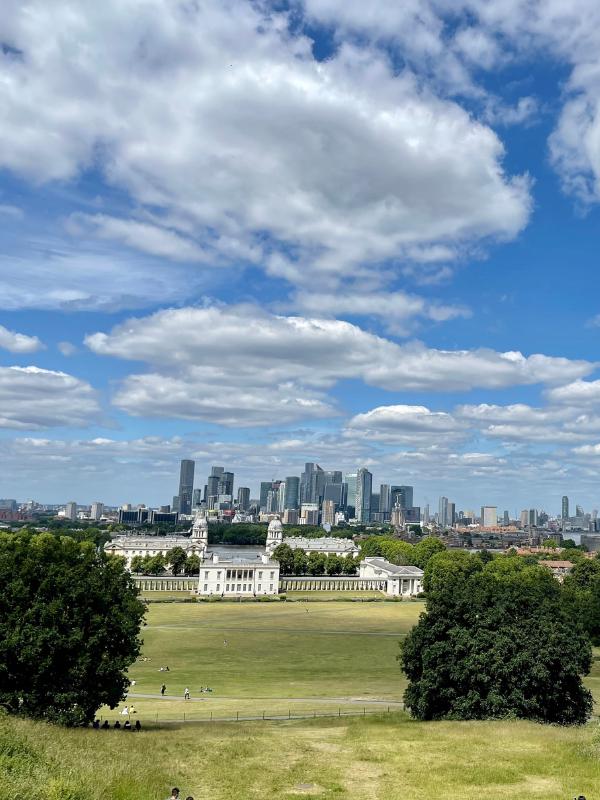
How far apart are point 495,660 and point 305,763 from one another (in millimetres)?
17416

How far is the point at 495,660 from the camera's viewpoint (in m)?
41.4

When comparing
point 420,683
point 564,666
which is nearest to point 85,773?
point 420,683

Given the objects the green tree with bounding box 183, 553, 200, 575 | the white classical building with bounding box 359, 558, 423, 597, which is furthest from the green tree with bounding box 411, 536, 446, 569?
the green tree with bounding box 183, 553, 200, 575

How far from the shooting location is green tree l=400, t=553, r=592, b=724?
41281 mm

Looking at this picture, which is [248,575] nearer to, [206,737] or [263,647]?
[263,647]

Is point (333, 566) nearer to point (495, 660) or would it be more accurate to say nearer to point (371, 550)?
point (371, 550)

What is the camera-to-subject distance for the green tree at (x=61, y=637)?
35.0 metres

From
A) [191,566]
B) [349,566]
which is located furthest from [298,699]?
[349,566]

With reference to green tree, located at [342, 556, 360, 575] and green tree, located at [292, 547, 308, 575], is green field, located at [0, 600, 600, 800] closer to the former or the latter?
green tree, located at [292, 547, 308, 575]

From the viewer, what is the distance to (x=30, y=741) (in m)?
25.5

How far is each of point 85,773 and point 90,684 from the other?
49.0ft

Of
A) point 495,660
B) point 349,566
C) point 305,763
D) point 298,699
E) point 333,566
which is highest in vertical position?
point 495,660

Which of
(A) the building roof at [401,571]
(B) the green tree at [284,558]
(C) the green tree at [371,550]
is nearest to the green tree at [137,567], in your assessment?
(B) the green tree at [284,558]

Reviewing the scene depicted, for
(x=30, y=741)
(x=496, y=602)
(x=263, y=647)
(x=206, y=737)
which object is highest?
(x=496, y=602)
